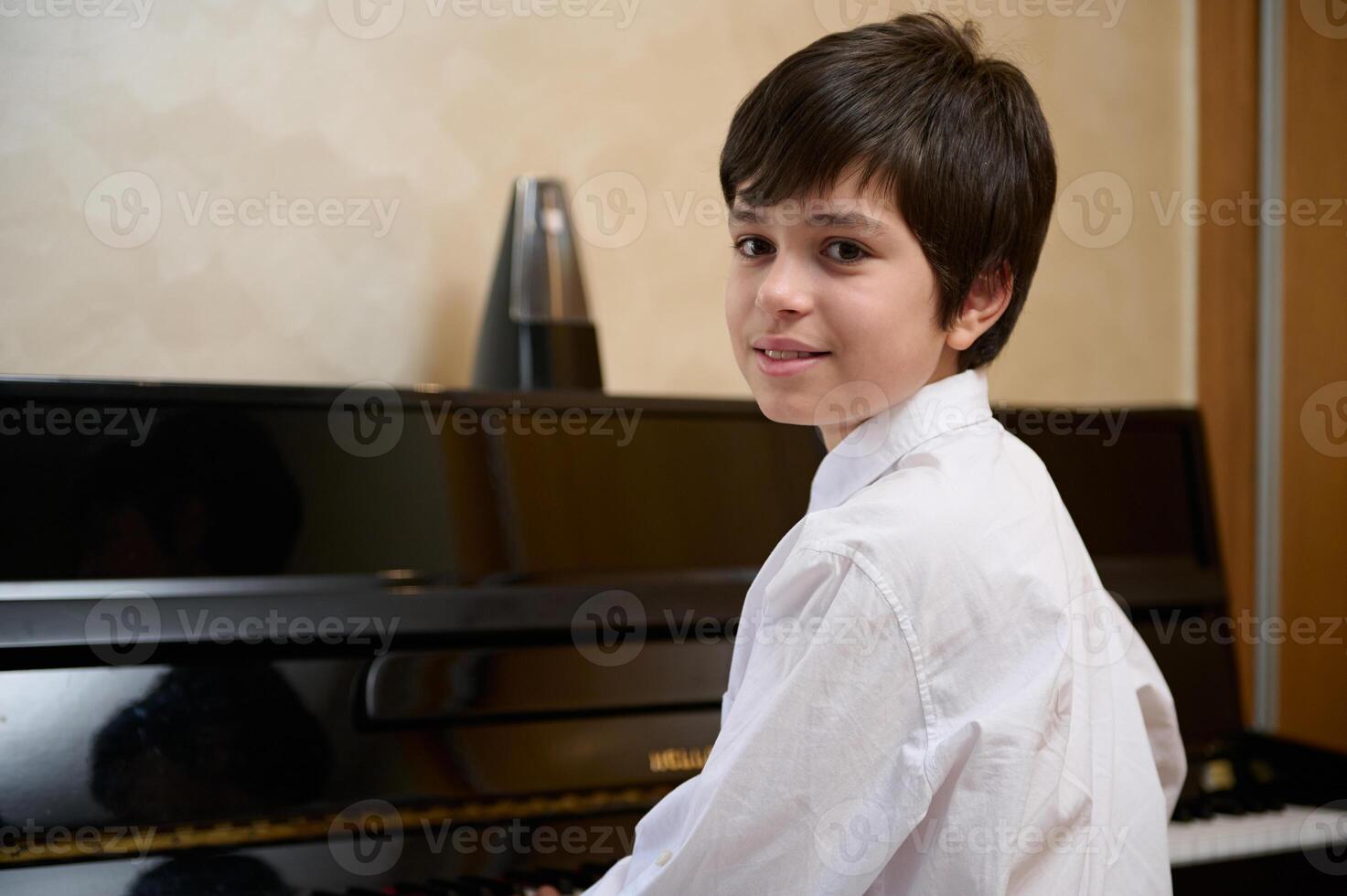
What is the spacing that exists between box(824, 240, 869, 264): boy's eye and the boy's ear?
5.3 inches

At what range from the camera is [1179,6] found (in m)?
3.29

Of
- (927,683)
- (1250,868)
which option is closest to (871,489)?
(927,683)

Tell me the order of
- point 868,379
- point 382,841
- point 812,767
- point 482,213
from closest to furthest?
point 812,767 < point 868,379 < point 382,841 < point 482,213

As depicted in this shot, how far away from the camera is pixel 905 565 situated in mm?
976

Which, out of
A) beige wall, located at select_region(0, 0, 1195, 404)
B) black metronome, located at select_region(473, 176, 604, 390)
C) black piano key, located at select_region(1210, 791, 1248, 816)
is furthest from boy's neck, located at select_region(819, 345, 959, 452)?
beige wall, located at select_region(0, 0, 1195, 404)

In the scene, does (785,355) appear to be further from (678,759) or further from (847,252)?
(678,759)

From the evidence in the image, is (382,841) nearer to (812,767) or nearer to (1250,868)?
(812,767)

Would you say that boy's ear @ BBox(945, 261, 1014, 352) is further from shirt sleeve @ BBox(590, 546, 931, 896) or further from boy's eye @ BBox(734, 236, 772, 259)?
shirt sleeve @ BBox(590, 546, 931, 896)

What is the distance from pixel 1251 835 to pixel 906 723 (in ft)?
4.21

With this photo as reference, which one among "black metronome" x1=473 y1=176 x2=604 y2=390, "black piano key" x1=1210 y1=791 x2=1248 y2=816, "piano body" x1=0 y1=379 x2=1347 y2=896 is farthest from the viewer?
"black metronome" x1=473 y1=176 x2=604 y2=390

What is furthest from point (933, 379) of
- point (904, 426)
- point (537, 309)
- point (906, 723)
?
point (537, 309)

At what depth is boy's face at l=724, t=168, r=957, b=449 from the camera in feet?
3.63

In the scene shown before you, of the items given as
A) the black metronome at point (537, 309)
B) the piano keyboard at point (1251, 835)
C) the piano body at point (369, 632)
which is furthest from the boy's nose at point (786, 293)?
the piano keyboard at point (1251, 835)

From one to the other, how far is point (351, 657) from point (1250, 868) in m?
1.45
